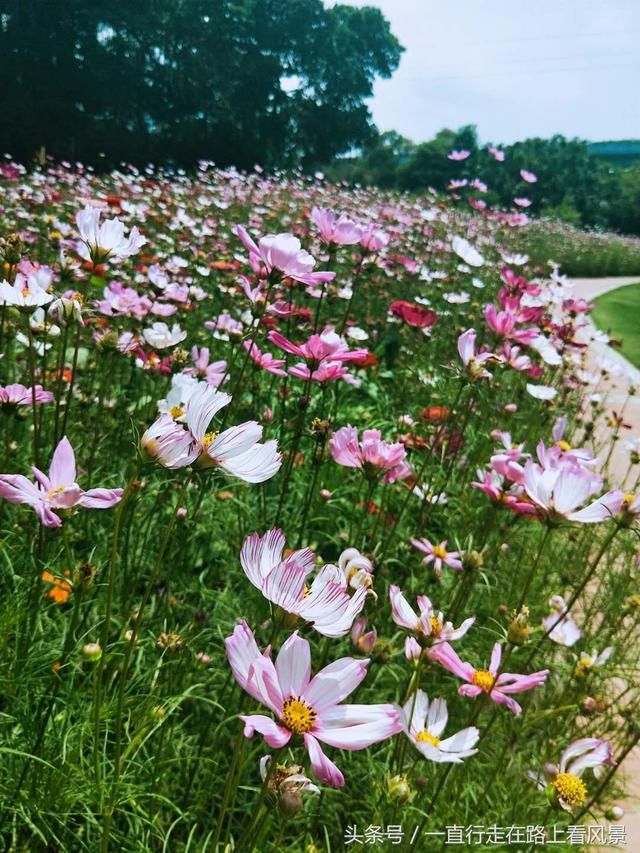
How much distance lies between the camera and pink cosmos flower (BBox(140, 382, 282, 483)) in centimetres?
61

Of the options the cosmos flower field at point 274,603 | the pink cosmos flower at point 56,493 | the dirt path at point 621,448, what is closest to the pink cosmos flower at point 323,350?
the cosmos flower field at point 274,603

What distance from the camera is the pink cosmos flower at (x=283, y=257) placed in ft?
3.09

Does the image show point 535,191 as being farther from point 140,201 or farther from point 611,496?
point 611,496

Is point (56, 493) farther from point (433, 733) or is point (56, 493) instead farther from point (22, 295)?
point (433, 733)

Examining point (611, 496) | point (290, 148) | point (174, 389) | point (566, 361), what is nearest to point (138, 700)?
point (174, 389)

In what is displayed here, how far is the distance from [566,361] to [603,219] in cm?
2469

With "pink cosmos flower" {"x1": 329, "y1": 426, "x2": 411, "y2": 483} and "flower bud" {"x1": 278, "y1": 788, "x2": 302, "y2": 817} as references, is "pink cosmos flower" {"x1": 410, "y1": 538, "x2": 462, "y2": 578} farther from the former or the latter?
"flower bud" {"x1": 278, "y1": 788, "x2": 302, "y2": 817}

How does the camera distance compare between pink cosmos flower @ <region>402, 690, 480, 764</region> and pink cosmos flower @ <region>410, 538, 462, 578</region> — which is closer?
pink cosmos flower @ <region>402, 690, 480, 764</region>

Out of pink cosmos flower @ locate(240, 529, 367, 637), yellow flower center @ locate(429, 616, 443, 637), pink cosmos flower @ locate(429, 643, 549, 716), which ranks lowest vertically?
pink cosmos flower @ locate(429, 643, 549, 716)

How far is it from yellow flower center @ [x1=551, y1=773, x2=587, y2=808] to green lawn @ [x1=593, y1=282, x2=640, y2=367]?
488 cm

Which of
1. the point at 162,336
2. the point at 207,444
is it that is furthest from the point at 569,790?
the point at 162,336

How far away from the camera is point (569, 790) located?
0.87 meters

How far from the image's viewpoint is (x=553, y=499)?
0.90 metres

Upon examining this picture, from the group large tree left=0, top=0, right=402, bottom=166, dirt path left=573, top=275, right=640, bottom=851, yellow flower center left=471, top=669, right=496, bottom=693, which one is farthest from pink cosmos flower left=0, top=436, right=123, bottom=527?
large tree left=0, top=0, right=402, bottom=166
